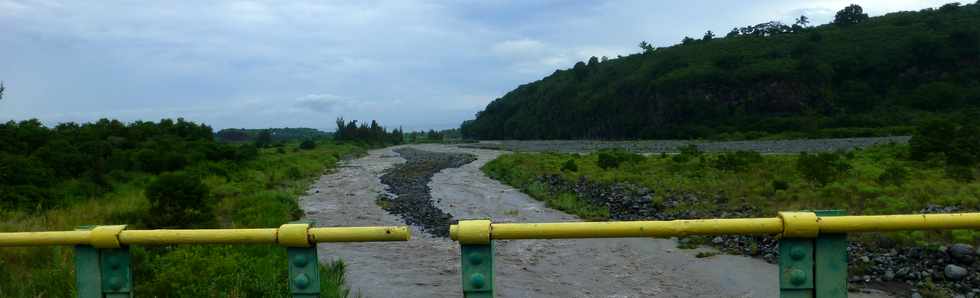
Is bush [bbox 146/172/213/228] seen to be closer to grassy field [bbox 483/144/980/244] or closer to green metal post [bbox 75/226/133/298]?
grassy field [bbox 483/144/980/244]

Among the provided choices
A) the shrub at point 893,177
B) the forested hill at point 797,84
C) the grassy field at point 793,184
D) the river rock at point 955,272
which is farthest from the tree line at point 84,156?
the forested hill at point 797,84

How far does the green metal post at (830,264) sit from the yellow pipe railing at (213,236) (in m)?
Result: 1.81

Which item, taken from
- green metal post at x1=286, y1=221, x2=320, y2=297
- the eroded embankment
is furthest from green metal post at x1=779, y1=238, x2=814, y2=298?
the eroded embankment

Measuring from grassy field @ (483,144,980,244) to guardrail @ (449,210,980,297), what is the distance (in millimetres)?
9638

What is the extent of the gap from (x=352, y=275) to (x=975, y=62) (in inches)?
3553

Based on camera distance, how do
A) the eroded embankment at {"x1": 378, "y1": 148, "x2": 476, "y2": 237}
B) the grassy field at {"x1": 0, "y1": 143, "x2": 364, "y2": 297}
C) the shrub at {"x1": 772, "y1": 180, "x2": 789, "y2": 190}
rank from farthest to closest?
1. the shrub at {"x1": 772, "y1": 180, "x2": 789, "y2": 190}
2. the eroded embankment at {"x1": 378, "y1": 148, "x2": 476, "y2": 237}
3. the grassy field at {"x1": 0, "y1": 143, "x2": 364, "y2": 297}

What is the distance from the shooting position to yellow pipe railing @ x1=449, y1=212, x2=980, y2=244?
2.74 m

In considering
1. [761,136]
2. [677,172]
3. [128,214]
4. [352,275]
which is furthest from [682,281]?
[761,136]

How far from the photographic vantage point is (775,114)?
8500 cm

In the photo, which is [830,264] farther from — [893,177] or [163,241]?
[893,177]

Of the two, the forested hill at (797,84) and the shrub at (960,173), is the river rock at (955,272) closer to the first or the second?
the shrub at (960,173)

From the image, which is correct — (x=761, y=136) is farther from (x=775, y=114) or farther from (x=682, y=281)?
(x=682, y=281)

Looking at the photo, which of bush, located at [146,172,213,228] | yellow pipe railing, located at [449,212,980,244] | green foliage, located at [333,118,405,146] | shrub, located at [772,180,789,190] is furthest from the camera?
green foliage, located at [333,118,405,146]

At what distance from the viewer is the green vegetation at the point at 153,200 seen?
7.18 m
